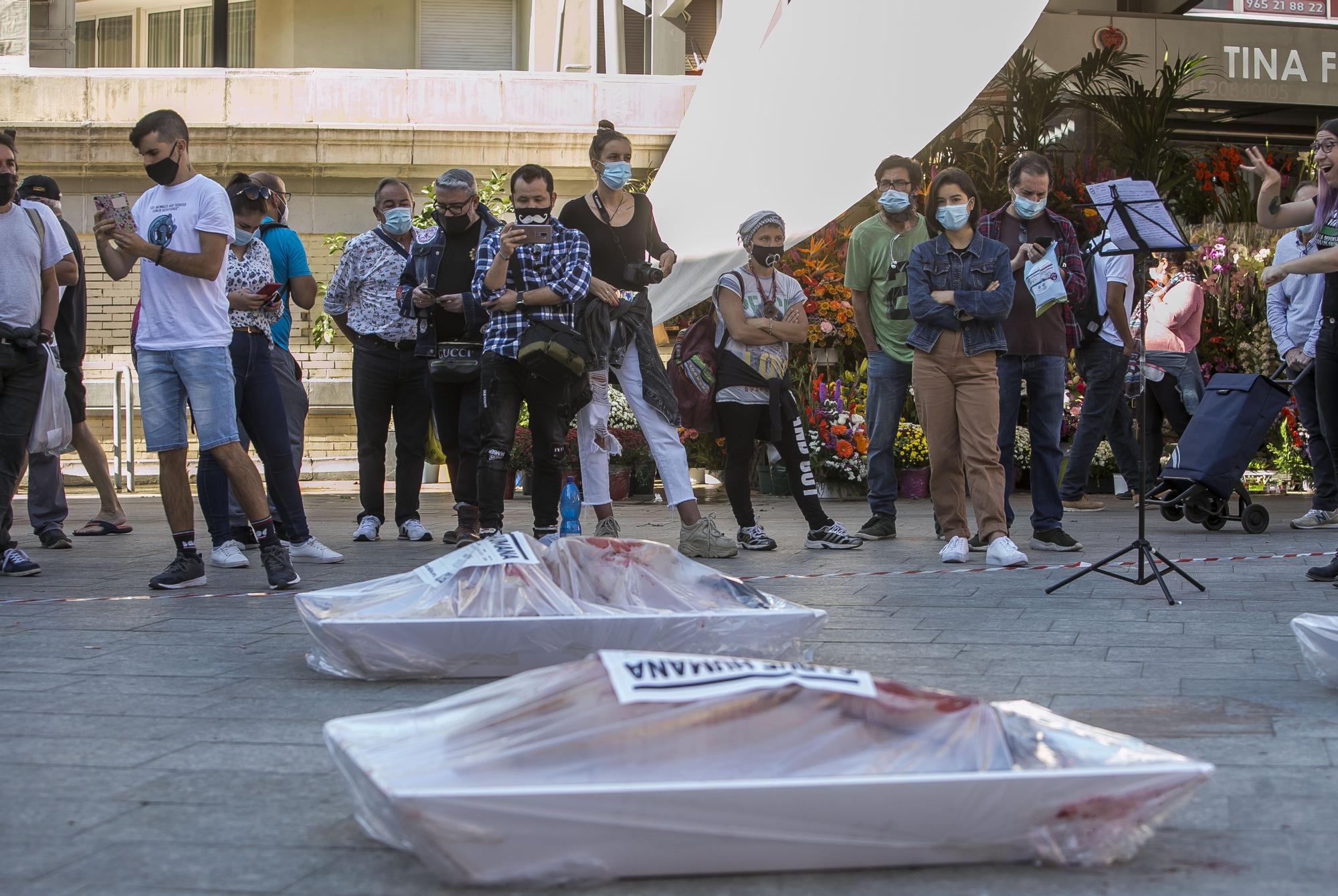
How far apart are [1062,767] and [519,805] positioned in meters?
1.00

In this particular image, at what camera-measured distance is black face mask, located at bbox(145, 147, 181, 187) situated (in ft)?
21.1

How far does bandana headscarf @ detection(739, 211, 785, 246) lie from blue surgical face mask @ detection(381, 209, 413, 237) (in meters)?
2.06

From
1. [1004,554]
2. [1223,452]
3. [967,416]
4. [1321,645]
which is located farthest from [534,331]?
[1223,452]

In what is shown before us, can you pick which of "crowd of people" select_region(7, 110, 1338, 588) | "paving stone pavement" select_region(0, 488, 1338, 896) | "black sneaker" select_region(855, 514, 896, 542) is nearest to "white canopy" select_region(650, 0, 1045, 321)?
"crowd of people" select_region(7, 110, 1338, 588)

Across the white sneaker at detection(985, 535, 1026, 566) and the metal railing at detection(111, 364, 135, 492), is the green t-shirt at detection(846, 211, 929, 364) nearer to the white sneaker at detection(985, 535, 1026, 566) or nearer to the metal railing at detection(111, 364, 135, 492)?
the white sneaker at detection(985, 535, 1026, 566)

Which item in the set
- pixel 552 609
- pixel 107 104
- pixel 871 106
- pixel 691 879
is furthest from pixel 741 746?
pixel 107 104

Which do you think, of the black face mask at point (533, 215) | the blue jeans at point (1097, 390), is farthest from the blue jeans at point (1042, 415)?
the black face mask at point (533, 215)

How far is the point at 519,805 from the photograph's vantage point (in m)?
2.52

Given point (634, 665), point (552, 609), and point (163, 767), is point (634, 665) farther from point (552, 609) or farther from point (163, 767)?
point (552, 609)

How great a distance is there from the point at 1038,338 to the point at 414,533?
3736 mm

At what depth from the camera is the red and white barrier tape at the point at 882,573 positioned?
638cm

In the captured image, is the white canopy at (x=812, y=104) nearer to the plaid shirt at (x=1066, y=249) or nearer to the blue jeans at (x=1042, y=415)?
the plaid shirt at (x=1066, y=249)

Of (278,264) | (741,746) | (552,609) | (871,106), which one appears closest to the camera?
(741,746)

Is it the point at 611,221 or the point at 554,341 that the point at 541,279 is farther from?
the point at 611,221
